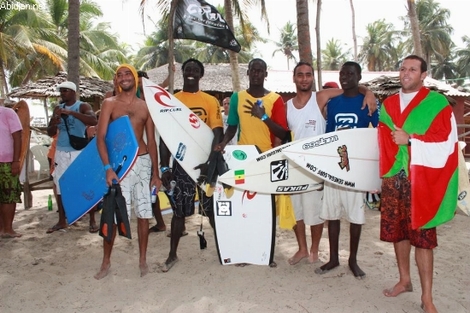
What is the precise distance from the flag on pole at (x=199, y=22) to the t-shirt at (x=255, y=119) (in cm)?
275

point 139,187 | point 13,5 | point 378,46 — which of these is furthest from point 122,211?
point 378,46

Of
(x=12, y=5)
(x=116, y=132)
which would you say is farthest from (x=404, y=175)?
(x=12, y=5)

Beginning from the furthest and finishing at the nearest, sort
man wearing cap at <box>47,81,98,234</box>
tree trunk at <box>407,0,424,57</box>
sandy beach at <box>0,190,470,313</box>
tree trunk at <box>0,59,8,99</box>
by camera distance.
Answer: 1. tree trunk at <box>0,59,8,99</box>
2. tree trunk at <box>407,0,424,57</box>
3. man wearing cap at <box>47,81,98,234</box>
4. sandy beach at <box>0,190,470,313</box>

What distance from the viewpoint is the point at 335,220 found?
3.14m

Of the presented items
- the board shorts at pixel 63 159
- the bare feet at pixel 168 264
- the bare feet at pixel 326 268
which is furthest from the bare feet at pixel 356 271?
the board shorts at pixel 63 159

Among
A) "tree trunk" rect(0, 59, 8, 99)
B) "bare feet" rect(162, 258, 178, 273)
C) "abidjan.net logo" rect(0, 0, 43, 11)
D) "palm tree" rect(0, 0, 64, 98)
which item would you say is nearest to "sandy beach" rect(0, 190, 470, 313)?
"bare feet" rect(162, 258, 178, 273)

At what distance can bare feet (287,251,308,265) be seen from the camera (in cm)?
340

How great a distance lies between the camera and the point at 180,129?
10.8 ft

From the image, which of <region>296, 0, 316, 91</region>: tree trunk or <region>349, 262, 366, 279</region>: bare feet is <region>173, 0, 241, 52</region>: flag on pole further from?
<region>349, 262, 366, 279</region>: bare feet

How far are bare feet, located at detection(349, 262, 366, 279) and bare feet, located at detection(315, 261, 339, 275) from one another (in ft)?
0.43

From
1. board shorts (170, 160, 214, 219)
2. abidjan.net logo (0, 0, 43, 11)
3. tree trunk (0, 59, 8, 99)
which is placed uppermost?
abidjan.net logo (0, 0, 43, 11)

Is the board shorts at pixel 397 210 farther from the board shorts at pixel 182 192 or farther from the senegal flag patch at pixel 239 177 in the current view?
the board shorts at pixel 182 192

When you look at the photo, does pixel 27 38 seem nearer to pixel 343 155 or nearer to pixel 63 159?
pixel 63 159

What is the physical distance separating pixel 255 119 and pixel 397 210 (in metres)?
1.32
